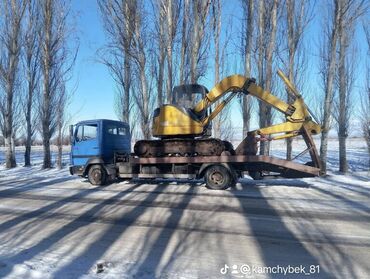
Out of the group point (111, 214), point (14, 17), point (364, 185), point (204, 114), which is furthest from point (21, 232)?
point (14, 17)

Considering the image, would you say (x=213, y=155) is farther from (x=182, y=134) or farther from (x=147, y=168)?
(x=147, y=168)

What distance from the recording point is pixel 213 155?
12.3 m

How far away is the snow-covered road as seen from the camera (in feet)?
15.9

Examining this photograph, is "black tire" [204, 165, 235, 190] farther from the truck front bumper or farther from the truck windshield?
the truck front bumper

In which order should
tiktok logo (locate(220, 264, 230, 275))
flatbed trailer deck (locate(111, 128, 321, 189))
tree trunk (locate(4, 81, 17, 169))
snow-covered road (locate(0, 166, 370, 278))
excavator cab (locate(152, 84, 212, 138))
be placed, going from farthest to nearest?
tree trunk (locate(4, 81, 17, 169)) < excavator cab (locate(152, 84, 212, 138)) < flatbed trailer deck (locate(111, 128, 321, 189)) < snow-covered road (locate(0, 166, 370, 278)) < tiktok logo (locate(220, 264, 230, 275))

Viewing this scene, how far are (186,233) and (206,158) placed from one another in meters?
5.61

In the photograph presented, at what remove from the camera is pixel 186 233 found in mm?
6570

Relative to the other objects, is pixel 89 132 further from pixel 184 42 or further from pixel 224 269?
pixel 224 269

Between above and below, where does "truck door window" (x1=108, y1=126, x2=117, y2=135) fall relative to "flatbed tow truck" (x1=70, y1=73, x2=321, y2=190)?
above

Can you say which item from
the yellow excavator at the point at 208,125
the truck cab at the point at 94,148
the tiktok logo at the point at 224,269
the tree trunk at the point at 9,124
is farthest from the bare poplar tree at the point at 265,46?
the tree trunk at the point at 9,124

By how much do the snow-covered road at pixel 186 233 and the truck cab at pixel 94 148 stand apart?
205cm

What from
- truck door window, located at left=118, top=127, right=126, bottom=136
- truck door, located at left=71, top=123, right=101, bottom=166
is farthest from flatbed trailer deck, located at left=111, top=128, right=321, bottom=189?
truck door window, located at left=118, top=127, right=126, bottom=136

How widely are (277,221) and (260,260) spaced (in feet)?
7.87

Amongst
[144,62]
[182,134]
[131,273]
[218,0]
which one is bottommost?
[131,273]
